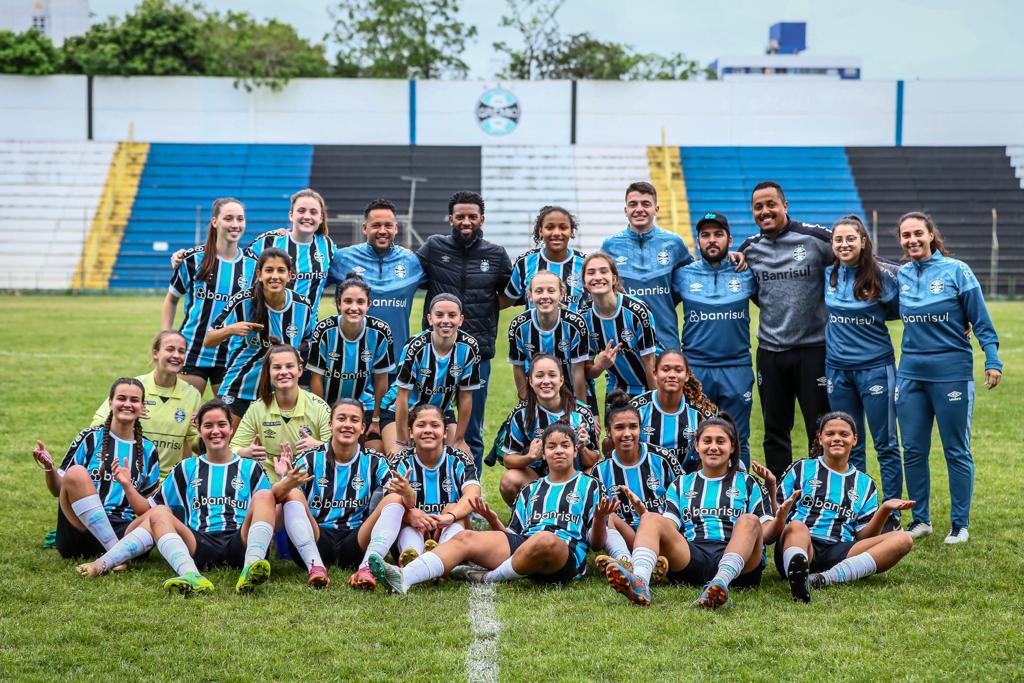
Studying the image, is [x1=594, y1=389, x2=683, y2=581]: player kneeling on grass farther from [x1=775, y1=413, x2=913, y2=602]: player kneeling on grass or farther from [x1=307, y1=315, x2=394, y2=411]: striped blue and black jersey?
[x1=307, y1=315, x2=394, y2=411]: striped blue and black jersey

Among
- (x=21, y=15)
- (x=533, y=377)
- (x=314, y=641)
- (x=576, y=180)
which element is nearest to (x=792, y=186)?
(x=576, y=180)

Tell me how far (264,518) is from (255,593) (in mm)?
356

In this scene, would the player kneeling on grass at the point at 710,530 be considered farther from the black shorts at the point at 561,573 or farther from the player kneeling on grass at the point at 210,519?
the player kneeling on grass at the point at 210,519

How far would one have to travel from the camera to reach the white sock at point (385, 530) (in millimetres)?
5125

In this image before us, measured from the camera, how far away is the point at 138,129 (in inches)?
1302

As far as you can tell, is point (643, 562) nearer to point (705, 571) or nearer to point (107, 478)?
point (705, 571)

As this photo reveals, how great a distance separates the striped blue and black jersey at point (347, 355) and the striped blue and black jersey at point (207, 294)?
2.33 feet

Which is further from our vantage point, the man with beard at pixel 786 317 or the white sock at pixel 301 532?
the man with beard at pixel 786 317

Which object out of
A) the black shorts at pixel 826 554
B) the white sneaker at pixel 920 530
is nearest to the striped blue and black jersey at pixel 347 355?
the black shorts at pixel 826 554

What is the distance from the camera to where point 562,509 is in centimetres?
531

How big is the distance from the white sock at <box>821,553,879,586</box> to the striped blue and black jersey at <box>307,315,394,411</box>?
2.74m

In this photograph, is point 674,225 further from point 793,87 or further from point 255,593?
Result: point 255,593

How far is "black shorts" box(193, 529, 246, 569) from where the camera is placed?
5207 millimetres

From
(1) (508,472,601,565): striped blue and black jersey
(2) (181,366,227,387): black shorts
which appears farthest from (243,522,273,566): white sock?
(2) (181,366,227,387): black shorts
